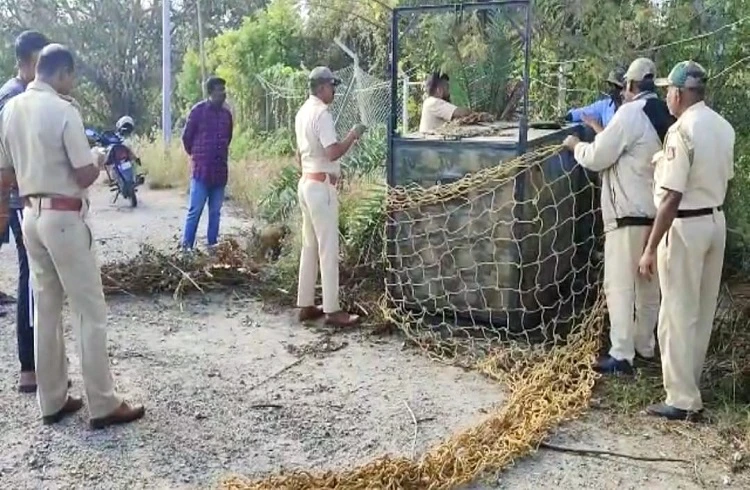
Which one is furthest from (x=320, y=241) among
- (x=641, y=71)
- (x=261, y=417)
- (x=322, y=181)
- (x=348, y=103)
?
(x=348, y=103)

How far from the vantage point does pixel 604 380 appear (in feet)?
15.5

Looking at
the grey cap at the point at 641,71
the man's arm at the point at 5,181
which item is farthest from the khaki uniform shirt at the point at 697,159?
the man's arm at the point at 5,181

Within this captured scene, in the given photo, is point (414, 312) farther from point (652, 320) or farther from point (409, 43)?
point (409, 43)

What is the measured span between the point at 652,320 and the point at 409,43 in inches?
217

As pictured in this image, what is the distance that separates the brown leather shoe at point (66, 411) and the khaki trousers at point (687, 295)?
2.88 meters

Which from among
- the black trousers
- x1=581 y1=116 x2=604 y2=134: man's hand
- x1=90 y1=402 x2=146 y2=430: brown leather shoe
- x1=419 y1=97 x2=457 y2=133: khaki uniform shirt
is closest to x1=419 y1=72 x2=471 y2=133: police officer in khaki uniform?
x1=419 y1=97 x2=457 y2=133: khaki uniform shirt

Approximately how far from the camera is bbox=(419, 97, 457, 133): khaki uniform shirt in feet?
21.8

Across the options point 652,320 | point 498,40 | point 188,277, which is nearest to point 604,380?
point 652,320

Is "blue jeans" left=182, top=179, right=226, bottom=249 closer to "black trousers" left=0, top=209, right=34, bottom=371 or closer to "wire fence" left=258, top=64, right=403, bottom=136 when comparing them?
"wire fence" left=258, top=64, right=403, bottom=136

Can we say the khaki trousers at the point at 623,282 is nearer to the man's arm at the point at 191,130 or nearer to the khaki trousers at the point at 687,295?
the khaki trousers at the point at 687,295

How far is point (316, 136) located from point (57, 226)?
2.10 m

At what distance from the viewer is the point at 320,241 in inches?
227

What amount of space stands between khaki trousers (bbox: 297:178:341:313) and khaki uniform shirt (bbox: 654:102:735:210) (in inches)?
90.0

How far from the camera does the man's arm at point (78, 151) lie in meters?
3.88
